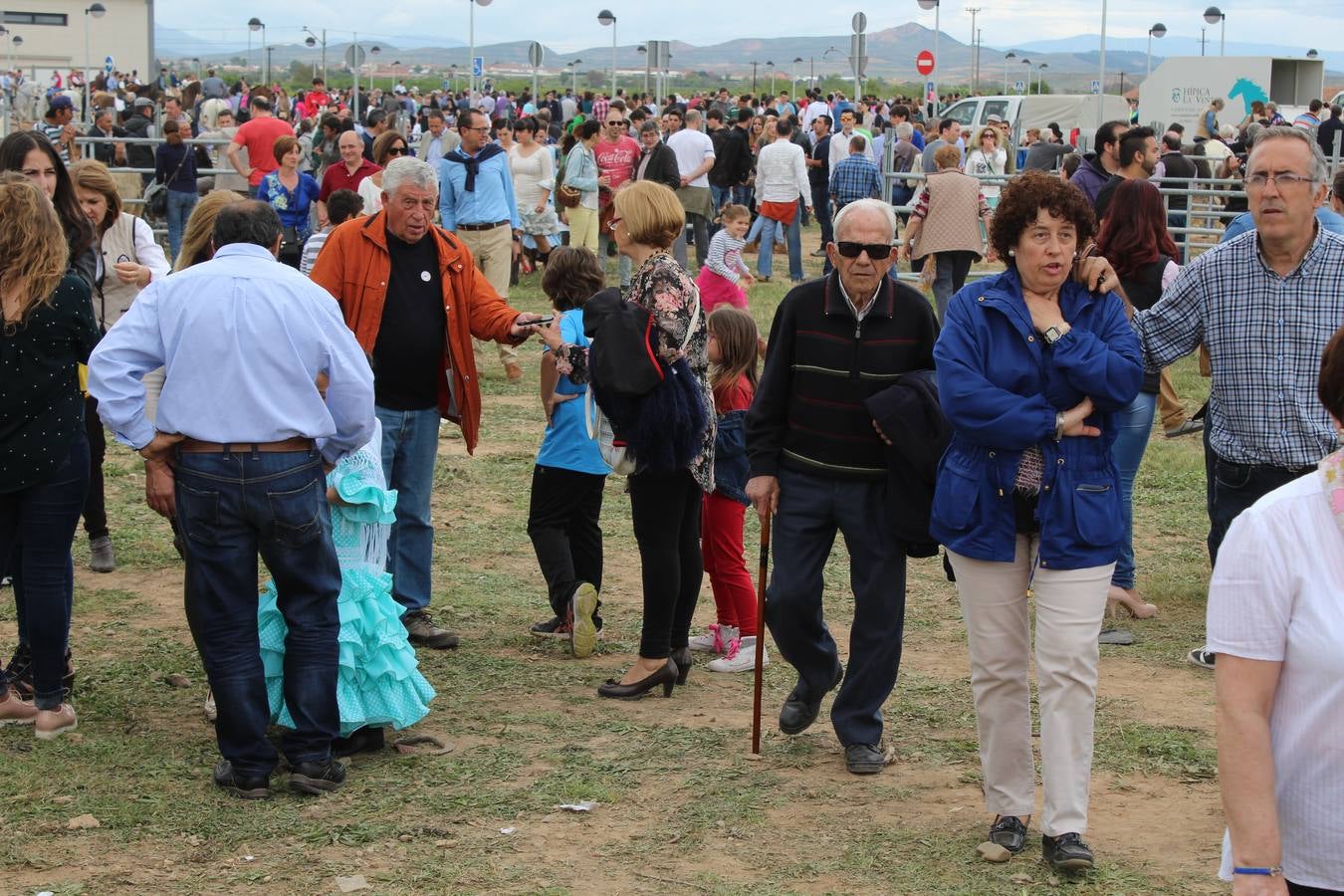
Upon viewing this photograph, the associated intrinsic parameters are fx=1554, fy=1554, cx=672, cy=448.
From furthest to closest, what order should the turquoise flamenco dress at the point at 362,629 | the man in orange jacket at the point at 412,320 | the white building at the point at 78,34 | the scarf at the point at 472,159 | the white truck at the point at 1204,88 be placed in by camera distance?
the white building at the point at 78,34 → the white truck at the point at 1204,88 → the scarf at the point at 472,159 → the man in orange jacket at the point at 412,320 → the turquoise flamenco dress at the point at 362,629

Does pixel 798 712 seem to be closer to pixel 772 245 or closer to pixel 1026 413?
pixel 1026 413

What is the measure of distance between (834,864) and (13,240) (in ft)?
10.9

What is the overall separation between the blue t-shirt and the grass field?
856 mm

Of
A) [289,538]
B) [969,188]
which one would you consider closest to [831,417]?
[289,538]

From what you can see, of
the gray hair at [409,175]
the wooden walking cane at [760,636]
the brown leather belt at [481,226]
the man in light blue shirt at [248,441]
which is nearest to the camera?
the man in light blue shirt at [248,441]

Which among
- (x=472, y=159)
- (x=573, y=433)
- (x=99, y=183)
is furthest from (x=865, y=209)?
(x=472, y=159)

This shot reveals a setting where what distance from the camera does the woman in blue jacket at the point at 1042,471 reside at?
14.2ft

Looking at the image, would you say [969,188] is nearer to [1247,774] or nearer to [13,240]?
[13,240]

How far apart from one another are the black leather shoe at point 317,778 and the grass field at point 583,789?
58 mm

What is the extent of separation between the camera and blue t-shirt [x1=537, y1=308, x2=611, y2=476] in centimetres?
657

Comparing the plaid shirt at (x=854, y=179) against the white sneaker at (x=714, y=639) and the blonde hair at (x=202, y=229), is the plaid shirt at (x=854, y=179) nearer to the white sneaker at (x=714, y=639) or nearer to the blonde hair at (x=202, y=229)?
the white sneaker at (x=714, y=639)

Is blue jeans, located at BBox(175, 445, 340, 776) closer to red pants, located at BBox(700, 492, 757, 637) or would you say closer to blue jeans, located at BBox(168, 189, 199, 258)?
red pants, located at BBox(700, 492, 757, 637)

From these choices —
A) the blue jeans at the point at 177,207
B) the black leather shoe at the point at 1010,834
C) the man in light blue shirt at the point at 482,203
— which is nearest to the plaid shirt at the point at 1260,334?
the black leather shoe at the point at 1010,834

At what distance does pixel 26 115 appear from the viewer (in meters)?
25.5
